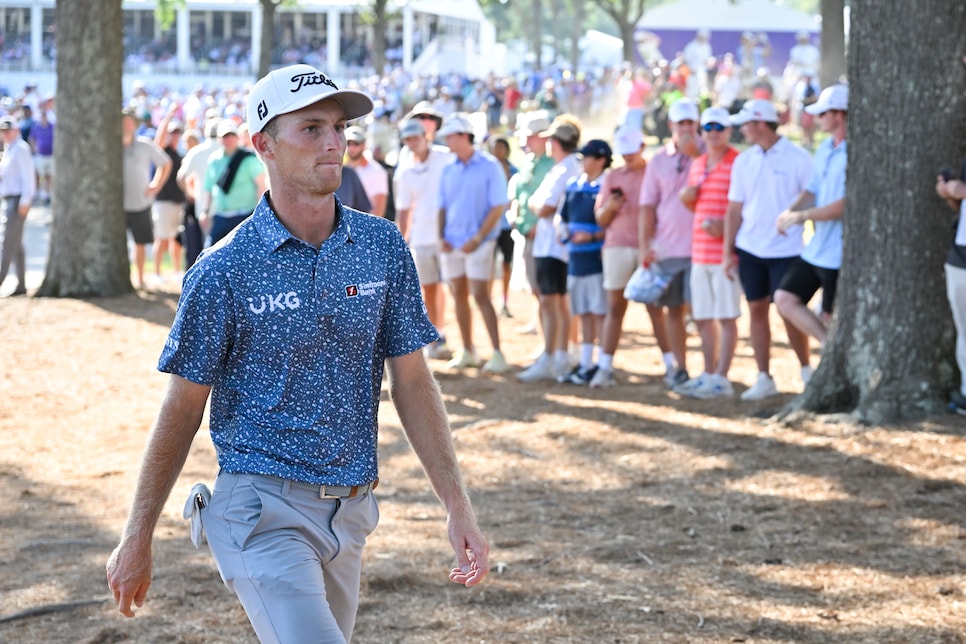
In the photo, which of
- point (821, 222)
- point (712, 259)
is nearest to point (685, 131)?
point (712, 259)

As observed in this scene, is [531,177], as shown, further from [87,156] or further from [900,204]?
[87,156]

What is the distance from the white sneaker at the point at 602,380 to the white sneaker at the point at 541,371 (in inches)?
21.1

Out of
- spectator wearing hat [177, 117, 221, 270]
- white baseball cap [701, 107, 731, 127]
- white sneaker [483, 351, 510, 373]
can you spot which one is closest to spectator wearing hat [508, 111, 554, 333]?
white sneaker [483, 351, 510, 373]

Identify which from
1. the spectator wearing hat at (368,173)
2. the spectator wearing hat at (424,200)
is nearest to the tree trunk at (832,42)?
the spectator wearing hat at (368,173)

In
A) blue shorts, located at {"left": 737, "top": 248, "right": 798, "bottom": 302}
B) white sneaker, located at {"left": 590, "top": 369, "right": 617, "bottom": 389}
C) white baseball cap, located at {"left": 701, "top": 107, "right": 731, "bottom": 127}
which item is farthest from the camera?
white sneaker, located at {"left": 590, "top": 369, "right": 617, "bottom": 389}

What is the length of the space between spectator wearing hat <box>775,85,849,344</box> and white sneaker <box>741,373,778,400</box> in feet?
1.55

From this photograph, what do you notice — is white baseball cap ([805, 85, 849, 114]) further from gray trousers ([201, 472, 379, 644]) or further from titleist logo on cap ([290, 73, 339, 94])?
gray trousers ([201, 472, 379, 644])

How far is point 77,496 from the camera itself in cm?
787

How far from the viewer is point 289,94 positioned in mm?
3469

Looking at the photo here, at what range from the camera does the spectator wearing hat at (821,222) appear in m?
9.34

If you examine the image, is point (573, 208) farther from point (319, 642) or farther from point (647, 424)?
point (319, 642)

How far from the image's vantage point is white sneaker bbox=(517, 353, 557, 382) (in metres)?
11.5

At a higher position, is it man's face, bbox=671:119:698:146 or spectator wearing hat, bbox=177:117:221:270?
man's face, bbox=671:119:698:146

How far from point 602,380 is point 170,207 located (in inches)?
315
